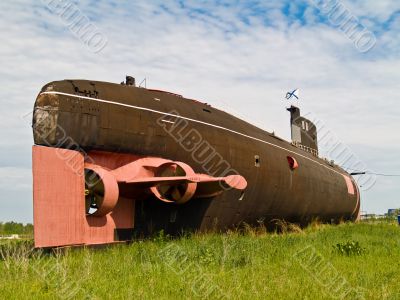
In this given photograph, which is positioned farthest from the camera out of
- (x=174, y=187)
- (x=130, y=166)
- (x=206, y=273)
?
(x=174, y=187)

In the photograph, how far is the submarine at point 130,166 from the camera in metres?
11.3

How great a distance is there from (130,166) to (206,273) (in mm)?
4993

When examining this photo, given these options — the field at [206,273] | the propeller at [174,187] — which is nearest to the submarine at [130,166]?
the propeller at [174,187]

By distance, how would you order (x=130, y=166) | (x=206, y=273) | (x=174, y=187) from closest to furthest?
(x=206, y=273) → (x=130, y=166) → (x=174, y=187)

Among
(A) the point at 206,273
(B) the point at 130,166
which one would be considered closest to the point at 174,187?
(B) the point at 130,166

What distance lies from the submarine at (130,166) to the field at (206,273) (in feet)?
3.17

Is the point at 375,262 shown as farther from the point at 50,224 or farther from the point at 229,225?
the point at 50,224

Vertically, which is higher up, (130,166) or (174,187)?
(130,166)

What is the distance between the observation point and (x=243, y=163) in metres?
16.7

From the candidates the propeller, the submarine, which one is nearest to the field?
the submarine

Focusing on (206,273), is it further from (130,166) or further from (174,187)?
(130,166)

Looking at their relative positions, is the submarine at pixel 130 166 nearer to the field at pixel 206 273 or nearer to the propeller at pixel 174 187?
the propeller at pixel 174 187

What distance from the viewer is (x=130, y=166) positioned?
1264 centimetres

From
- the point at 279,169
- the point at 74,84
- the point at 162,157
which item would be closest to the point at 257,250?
the point at 162,157
